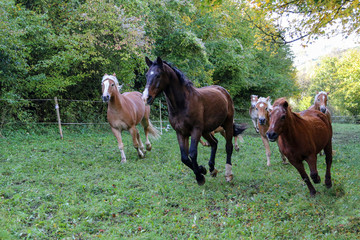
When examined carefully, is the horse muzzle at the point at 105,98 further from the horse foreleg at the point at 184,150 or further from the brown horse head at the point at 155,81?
the horse foreleg at the point at 184,150

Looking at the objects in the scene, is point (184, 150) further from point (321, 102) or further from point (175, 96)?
point (321, 102)

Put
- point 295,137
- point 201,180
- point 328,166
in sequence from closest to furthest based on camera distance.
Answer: point 295,137 < point 328,166 < point 201,180

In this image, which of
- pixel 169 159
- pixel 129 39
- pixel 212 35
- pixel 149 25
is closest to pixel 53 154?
pixel 169 159

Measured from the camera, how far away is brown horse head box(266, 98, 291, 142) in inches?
173

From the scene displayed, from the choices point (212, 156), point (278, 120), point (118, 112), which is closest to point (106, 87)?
point (118, 112)

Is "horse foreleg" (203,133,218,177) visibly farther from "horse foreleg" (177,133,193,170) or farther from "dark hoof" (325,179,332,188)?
"dark hoof" (325,179,332,188)

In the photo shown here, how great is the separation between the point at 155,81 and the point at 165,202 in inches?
79.0

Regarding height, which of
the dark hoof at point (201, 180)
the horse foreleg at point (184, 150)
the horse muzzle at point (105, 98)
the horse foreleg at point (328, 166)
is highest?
the horse muzzle at point (105, 98)

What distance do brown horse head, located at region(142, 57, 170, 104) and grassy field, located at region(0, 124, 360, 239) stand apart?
1.73 meters

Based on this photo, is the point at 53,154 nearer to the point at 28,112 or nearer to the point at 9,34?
the point at 9,34

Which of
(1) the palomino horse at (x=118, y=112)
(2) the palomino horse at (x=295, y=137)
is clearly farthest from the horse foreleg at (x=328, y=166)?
(1) the palomino horse at (x=118, y=112)

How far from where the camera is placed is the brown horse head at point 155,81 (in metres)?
4.78

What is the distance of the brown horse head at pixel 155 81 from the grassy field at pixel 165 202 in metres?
1.73

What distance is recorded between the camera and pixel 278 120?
4.48 meters
